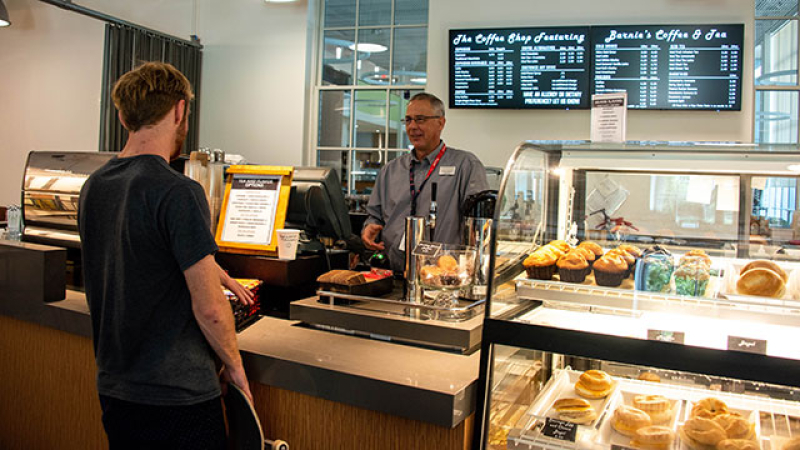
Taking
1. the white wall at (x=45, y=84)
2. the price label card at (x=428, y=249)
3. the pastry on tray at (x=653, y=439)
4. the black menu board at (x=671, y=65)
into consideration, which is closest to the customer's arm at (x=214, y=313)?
the price label card at (x=428, y=249)

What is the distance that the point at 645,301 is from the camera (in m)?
1.49

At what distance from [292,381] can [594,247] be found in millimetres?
956

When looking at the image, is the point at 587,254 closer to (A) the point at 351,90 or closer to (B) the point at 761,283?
(B) the point at 761,283

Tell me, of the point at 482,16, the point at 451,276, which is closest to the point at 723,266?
the point at 451,276

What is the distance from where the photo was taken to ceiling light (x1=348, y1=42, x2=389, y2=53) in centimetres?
560

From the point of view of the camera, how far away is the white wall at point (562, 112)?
427cm

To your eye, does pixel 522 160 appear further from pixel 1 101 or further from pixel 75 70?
pixel 1 101

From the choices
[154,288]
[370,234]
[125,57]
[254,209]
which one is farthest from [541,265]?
[125,57]

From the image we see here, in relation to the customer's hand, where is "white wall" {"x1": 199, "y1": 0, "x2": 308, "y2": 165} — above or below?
above

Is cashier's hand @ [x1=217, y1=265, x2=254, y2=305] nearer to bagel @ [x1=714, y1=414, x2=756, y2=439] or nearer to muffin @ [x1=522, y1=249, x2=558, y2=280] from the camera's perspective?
muffin @ [x1=522, y1=249, x2=558, y2=280]

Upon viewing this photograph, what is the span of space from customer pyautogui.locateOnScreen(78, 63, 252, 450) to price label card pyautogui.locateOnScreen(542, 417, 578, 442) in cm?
85

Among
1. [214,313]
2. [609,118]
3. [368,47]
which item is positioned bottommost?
[214,313]

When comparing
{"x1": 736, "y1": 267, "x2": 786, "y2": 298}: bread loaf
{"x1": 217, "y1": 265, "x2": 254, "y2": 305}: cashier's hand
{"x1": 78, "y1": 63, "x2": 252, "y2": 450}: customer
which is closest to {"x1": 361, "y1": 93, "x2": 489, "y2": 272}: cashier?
{"x1": 217, "y1": 265, "x2": 254, "y2": 305}: cashier's hand

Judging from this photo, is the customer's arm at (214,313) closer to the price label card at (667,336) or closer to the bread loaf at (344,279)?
the bread loaf at (344,279)
